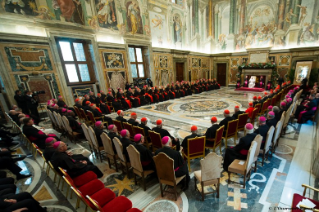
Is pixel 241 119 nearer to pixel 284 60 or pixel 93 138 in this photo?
pixel 93 138

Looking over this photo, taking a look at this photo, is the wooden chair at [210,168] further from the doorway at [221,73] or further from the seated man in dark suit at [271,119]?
the doorway at [221,73]

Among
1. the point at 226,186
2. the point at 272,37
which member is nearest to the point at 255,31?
the point at 272,37

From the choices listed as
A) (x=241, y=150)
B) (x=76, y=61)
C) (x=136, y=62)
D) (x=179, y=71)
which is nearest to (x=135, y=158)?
(x=241, y=150)

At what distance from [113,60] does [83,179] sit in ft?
29.6

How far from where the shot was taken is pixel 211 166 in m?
2.13

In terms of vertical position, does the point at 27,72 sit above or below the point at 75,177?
above

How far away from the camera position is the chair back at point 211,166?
2.05 metres

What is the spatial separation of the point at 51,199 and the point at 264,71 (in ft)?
57.1

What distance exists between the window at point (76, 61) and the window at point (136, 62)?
3.39 meters

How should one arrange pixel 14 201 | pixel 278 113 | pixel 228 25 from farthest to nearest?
1. pixel 228 25
2. pixel 278 113
3. pixel 14 201

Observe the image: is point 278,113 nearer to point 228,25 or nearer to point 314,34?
point 314,34

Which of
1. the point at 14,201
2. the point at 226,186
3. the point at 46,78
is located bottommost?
the point at 226,186

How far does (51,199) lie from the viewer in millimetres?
2484

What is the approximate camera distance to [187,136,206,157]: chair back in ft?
9.68
